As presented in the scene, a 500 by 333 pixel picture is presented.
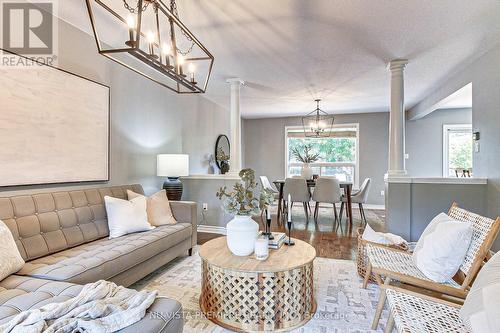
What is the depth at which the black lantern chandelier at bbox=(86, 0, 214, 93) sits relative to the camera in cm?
150

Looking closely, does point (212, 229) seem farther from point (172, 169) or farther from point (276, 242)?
point (276, 242)

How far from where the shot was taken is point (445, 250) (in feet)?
5.74

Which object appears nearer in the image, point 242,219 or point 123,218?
point 242,219

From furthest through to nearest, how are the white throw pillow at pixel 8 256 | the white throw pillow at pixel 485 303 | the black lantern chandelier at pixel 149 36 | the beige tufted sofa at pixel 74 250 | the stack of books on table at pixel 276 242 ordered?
1. the stack of books on table at pixel 276 242
2. the white throw pillow at pixel 8 256
3. the black lantern chandelier at pixel 149 36
4. the beige tufted sofa at pixel 74 250
5. the white throw pillow at pixel 485 303

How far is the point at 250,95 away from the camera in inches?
211

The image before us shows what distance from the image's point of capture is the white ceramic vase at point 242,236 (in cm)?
202

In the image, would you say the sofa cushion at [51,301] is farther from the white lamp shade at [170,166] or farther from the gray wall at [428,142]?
the gray wall at [428,142]

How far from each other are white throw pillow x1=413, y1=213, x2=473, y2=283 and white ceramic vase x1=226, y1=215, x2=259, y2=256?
118 cm

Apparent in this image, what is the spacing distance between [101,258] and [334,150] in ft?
21.0

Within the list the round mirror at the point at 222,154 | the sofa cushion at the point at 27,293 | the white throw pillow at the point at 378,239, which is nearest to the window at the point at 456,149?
the white throw pillow at the point at 378,239

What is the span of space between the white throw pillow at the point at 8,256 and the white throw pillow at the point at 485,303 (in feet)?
7.89

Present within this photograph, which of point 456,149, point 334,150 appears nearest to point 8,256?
point 334,150

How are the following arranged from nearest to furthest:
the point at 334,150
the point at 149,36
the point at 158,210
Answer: the point at 149,36
the point at 158,210
the point at 334,150

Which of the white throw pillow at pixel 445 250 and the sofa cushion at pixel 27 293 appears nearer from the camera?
the sofa cushion at pixel 27 293
